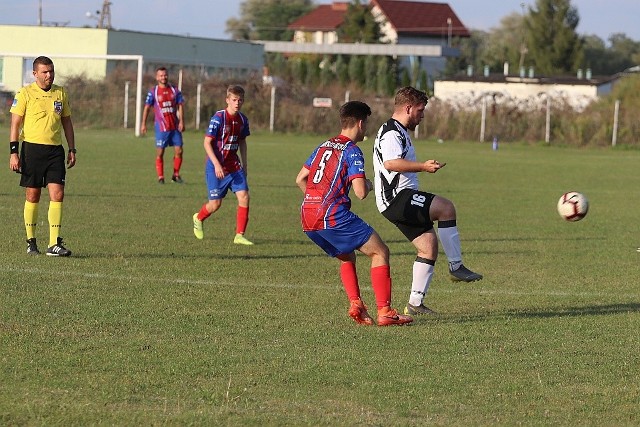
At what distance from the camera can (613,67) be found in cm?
13162

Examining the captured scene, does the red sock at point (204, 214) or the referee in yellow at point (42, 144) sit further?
the red sock at point (204, 214)

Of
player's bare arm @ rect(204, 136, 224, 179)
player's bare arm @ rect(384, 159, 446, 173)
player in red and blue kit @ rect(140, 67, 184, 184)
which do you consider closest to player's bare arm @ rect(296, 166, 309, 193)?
player's bare arm @ rect(384, 159, 446, 173)

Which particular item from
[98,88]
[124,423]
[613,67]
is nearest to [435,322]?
[124,423]

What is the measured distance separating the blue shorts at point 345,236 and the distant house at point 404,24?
103 m

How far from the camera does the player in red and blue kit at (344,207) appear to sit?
8422 millimetres

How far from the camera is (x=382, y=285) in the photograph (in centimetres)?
860

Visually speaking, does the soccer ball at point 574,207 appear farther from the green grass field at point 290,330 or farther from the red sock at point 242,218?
the red sock at point 242,218

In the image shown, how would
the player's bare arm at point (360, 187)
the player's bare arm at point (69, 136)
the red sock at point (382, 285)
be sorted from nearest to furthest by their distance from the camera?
the player's bare arm at point (360, 187) < the red sock at point (382, 285) < the player's bare arm at point (69, 136)

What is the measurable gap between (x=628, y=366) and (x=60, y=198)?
21.0 feet

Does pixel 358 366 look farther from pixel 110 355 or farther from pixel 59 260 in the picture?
pixel 59 260

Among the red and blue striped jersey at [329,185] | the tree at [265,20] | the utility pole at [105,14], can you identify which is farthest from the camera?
the tree at [265,20]

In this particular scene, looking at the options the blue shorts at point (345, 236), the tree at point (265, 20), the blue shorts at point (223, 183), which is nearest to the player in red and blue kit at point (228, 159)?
the blue shorts at point (223, 183)

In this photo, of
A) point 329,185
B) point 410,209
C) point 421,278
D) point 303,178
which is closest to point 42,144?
point 303,178

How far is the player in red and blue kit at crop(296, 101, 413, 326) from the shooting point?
8.42 m
